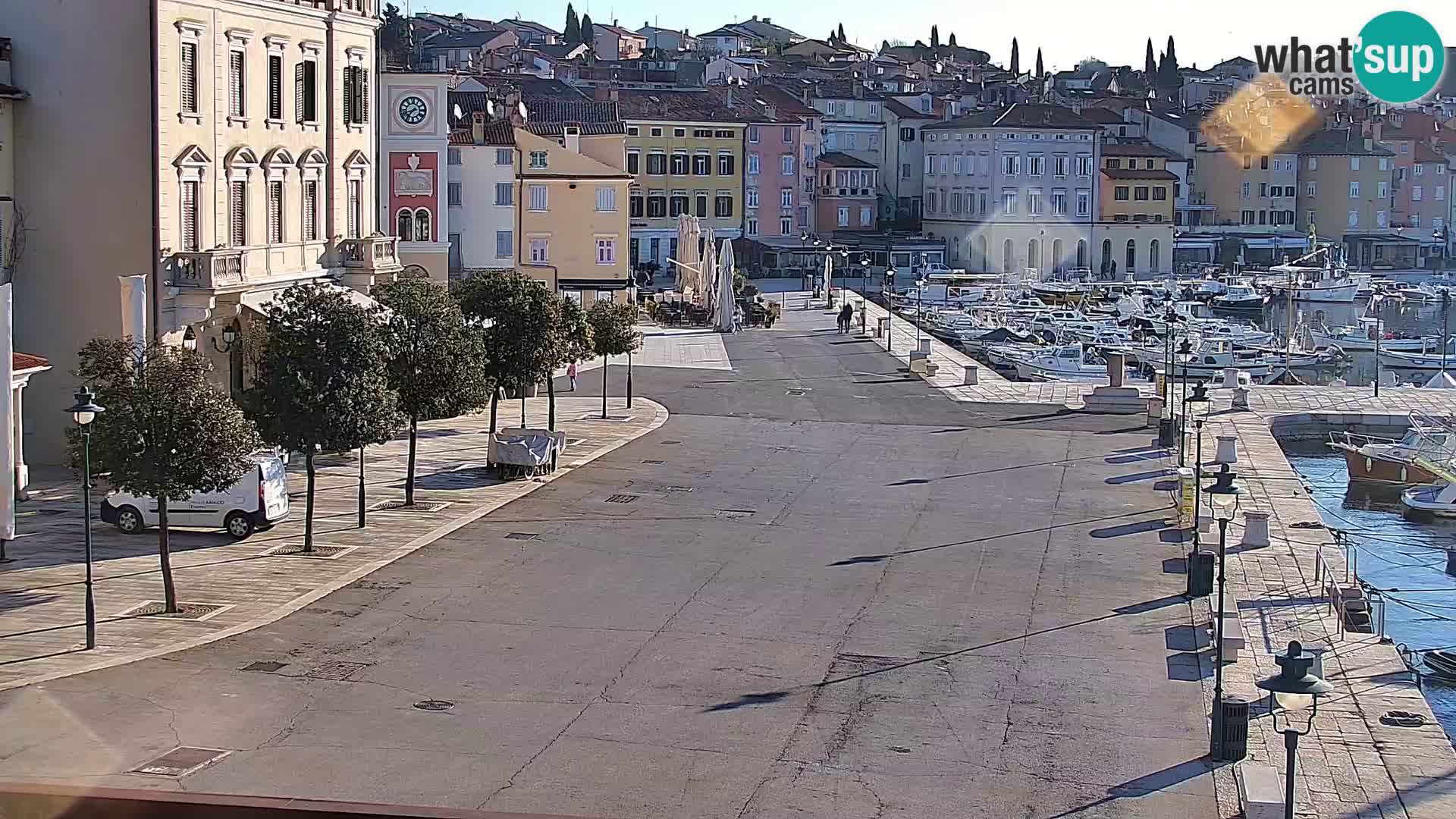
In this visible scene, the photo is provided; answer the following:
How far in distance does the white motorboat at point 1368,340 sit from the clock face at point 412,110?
42633 millimetres

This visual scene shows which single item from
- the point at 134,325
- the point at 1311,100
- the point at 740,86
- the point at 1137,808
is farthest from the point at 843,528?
the point at 1311,100

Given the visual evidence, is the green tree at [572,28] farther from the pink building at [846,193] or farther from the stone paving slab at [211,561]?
the stone paving slab at [211,561]

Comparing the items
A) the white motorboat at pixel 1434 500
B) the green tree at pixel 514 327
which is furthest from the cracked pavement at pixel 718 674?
the white motorboat at pixel 1434 500

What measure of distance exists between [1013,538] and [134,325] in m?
15.5

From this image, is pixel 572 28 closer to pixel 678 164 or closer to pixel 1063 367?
pixel 678 164

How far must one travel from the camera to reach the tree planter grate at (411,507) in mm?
31750

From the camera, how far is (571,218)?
73062 mm

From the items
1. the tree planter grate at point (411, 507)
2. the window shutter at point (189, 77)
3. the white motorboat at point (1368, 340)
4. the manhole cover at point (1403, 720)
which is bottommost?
the manhole cover at point (1403, 720)

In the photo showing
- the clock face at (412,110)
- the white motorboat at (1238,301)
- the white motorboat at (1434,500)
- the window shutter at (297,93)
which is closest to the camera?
the window shutter at (297,93)

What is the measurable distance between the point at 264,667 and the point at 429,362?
1126cm

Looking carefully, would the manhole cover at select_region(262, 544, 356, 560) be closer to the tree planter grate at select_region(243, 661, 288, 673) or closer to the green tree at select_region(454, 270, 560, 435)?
the tree planter grate at select_region(243, 661, 288, 673)

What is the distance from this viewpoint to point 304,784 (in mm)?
16469

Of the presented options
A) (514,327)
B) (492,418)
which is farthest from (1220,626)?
(492,418)

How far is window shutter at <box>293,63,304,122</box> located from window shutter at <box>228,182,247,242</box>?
10.6 feet
